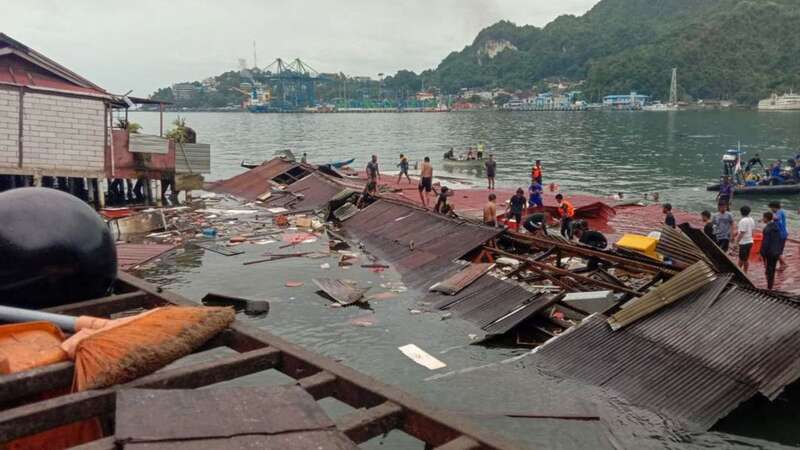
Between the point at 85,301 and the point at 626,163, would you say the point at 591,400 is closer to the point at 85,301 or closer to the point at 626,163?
the point at 85,301

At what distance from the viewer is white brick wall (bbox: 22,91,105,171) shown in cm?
2314

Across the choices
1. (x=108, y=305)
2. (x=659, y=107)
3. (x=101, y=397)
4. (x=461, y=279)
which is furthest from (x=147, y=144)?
(x=659, y=107)

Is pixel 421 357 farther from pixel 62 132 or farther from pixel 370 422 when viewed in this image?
pixel 62 132

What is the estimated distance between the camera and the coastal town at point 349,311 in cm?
388

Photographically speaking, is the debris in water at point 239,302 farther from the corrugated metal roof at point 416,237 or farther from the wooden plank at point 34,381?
the wooden plank at point 34,381

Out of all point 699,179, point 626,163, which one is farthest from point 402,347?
point 626,163

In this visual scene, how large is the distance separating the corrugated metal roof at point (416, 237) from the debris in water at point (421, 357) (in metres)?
3.42

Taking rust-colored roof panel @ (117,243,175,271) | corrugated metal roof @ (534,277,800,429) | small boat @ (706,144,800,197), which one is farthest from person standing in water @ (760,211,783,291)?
small boat @ (706,144,800,197)

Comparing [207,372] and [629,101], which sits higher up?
[629,101]

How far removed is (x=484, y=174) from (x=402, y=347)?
116 feet

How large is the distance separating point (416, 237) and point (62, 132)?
1591 centimetres

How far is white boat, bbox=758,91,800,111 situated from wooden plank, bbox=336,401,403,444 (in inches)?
7085

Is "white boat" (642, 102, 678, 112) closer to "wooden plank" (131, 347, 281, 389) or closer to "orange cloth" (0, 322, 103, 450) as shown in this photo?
"wooden plank" (131, 347, 281, 389)

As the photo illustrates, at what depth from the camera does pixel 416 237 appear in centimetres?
1858
